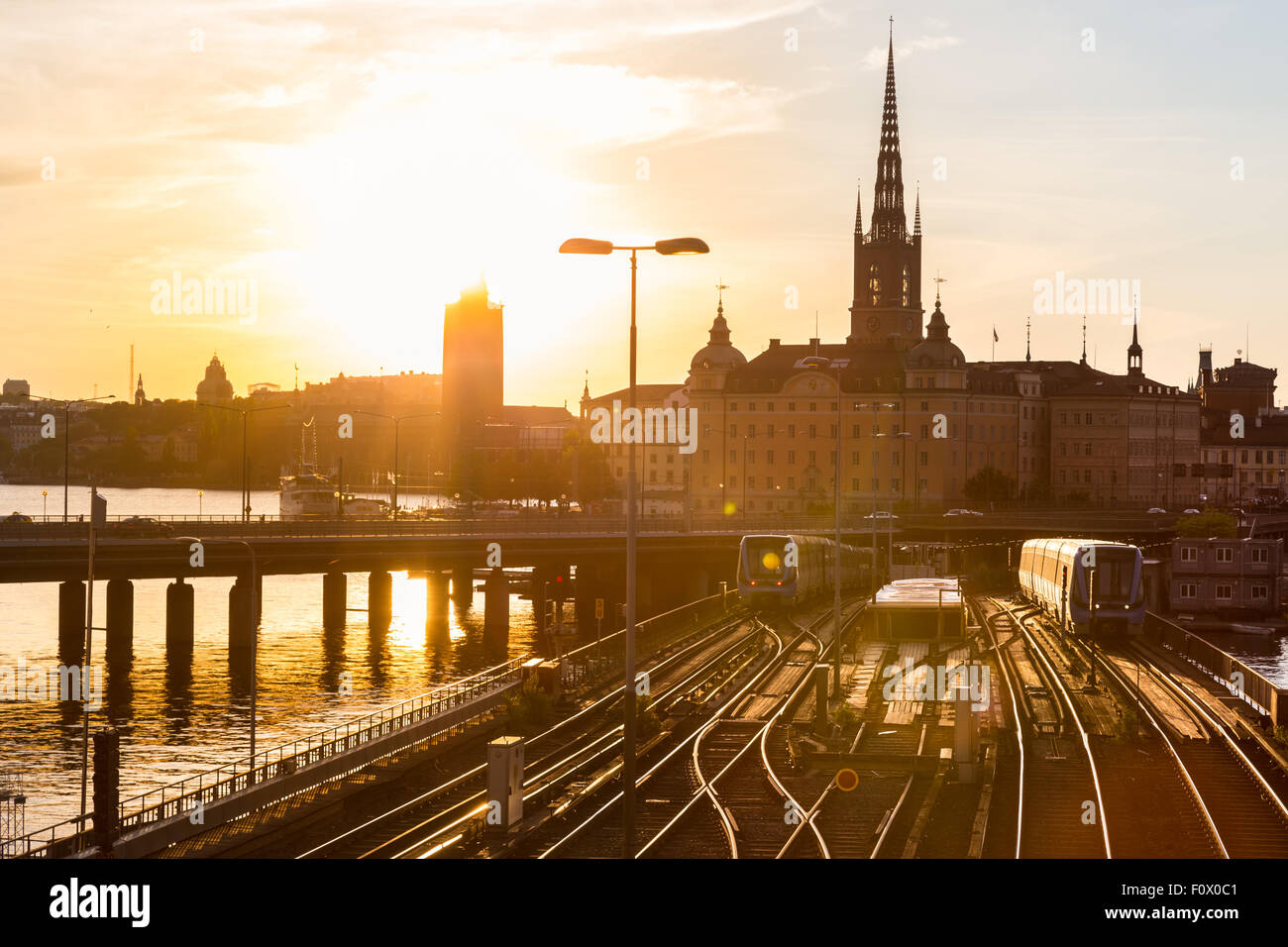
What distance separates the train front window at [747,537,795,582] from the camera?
6862 cm

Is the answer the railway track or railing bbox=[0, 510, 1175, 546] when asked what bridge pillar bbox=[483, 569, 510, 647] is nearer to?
railing bbox=[0, 510, 1175, 546]

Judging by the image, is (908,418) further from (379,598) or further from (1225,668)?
(1225,668)

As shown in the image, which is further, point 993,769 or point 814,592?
point 814,592

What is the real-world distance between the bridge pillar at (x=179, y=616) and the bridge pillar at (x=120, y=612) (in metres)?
2.00

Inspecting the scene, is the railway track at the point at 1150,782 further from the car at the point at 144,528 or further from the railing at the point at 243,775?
the car at the point at 144,528

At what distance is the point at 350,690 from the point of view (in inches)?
2477

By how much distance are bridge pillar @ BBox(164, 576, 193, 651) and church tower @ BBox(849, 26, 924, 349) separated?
10663 cm

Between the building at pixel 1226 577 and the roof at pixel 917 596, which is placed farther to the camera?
the building at pixel 1226 577

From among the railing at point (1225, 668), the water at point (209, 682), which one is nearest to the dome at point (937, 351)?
the water at point (209, 682)

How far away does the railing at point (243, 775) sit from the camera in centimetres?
2662

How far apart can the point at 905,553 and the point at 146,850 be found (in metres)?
83.9

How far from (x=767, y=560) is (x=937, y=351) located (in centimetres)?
9189
